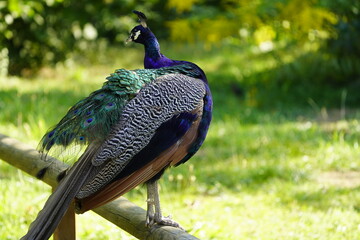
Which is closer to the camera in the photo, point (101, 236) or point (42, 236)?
point (42, 236)

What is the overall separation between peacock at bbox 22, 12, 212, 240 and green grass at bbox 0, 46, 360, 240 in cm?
79

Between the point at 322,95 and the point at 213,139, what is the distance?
232cm

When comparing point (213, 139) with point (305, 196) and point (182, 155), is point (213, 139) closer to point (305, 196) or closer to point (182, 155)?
point (305, 196)

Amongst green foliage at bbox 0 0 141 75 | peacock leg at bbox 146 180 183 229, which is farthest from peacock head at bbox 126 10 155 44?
green foliage at bbox 0 0 141 75

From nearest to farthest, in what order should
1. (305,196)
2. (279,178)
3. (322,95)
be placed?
(305,196), (279,178), (322,95)

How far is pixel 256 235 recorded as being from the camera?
3521 millimetres

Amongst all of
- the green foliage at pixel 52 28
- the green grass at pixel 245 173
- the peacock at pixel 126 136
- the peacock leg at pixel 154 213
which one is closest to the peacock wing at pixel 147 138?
the peacock at pixel 126 136

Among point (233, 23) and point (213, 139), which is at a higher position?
point (233, 23)

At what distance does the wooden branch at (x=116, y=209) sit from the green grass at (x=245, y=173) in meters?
0.45

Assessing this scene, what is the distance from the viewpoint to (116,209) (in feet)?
8.65

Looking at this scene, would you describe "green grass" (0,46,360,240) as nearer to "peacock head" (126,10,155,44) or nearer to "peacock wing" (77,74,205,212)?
"peacock wing" (77,74,205,212)

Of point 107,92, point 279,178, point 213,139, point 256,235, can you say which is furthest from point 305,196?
point 107,92

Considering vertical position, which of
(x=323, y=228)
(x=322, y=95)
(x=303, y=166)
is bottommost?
(x=322, y=95)

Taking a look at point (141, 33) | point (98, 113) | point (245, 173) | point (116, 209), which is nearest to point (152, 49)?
point (141, 33)
